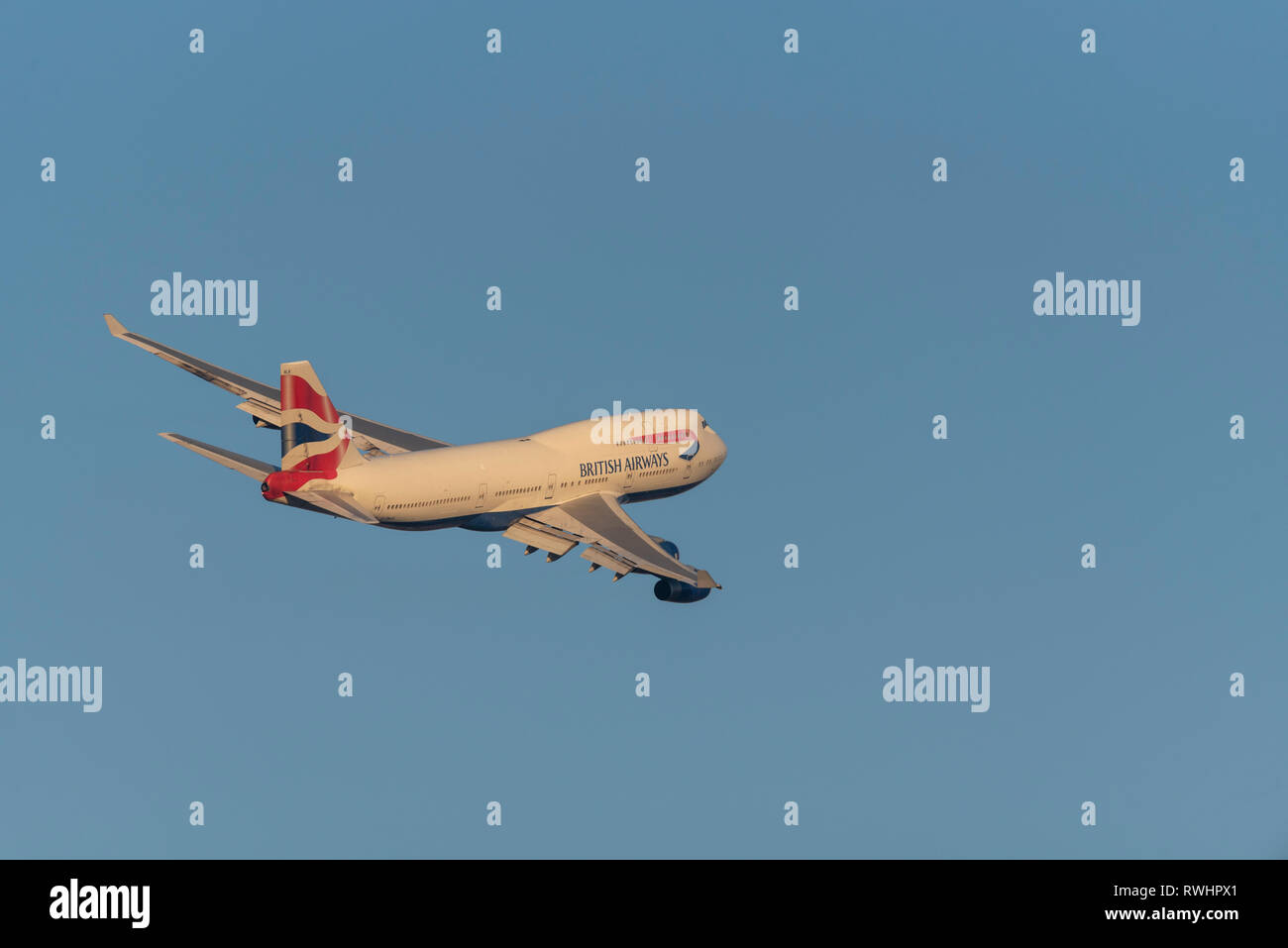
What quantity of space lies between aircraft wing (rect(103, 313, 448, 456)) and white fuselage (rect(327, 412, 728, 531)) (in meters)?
7.26

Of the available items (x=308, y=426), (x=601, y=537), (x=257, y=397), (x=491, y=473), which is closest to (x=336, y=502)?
(x=308, y=426)

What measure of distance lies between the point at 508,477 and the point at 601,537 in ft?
17.7

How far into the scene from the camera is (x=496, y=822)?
9825 cm

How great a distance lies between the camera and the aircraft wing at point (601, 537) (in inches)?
4240

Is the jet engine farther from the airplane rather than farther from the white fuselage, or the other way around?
the white fuselage

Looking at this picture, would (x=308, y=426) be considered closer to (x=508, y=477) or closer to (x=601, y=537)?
(x=508, y=477)

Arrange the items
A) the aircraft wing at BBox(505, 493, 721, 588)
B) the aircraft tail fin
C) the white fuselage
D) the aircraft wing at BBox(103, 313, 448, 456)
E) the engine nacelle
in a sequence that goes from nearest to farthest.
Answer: the aircraft tail fin
the white fuselage
the aircraft wing at BBox(505, 493, 721, 588)
the engine nacelle
the aircraft wing at BBox(103, 313, 448, 456)

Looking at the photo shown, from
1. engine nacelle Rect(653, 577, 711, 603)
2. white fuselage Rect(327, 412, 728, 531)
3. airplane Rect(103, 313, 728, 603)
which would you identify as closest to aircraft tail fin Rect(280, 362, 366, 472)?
airplane Rect(103, 313, 728, 603)

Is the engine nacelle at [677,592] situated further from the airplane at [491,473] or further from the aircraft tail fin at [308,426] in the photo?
the aircraft tail fin at [308,426]

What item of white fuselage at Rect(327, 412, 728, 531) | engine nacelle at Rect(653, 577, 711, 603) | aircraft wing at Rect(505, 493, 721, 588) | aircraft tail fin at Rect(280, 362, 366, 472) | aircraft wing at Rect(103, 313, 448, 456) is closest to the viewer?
aircraft tail fin at Rect(280, 362, 366, 472)

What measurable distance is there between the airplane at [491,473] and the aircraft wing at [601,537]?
0.07m

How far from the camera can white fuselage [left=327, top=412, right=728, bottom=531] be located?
106750 mm

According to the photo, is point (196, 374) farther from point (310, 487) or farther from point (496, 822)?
point (496, 822)
